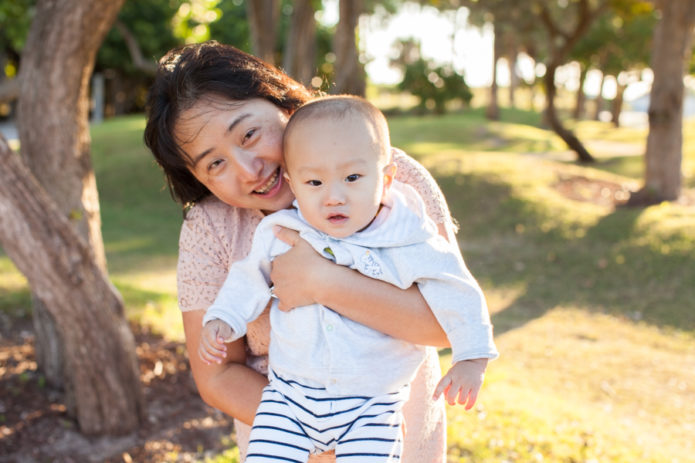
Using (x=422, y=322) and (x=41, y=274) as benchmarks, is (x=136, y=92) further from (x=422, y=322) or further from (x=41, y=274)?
(x=422, y=322)

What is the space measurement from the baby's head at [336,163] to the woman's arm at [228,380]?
493 millimetres

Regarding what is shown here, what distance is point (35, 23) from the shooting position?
13.8ft

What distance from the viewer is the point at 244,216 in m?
2.12

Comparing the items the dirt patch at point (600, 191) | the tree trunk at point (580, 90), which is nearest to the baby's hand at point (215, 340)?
the dirt patch at point (600, 191)

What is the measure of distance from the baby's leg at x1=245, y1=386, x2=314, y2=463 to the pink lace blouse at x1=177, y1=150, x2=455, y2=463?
18 cm

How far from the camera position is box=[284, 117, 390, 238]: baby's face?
6.10 feet

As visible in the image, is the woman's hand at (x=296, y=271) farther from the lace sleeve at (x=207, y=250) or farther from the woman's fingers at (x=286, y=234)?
the lace sleeve at (x=207, y=250)

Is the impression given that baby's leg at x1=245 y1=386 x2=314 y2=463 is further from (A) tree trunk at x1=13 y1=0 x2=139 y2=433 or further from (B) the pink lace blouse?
(A) tree trunk at x1=13 y1=0 x2=139 y2=433

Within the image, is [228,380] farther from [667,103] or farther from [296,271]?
[667,103]

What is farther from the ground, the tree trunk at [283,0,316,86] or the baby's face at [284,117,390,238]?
the tree trunk at [283,0,316,86]

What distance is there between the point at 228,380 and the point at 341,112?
848mm

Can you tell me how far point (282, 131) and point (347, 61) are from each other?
8.15m

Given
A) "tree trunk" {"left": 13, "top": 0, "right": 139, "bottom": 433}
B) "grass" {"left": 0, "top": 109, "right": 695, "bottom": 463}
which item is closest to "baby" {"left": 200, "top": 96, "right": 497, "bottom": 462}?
"tree trunk" {"left": 13, "top": 0, "right": 139, "bottom": 433}

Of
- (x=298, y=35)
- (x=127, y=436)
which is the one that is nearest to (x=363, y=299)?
(x=127, y=436)
